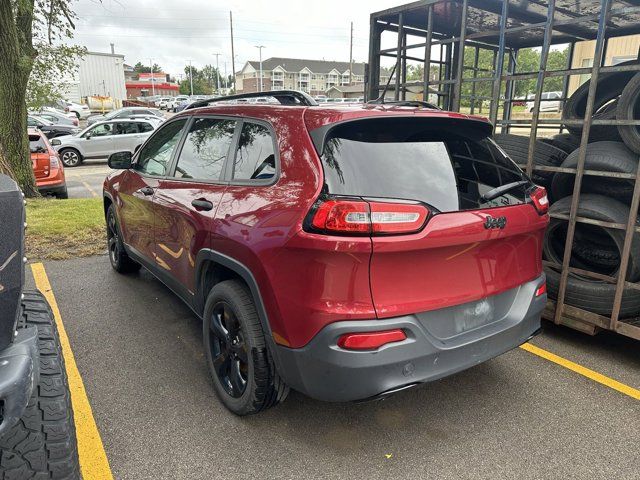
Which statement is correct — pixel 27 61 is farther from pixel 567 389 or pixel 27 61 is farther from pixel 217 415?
pixel 567 389

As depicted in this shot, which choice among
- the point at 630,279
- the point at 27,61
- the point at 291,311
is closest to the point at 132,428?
the point at 291,311

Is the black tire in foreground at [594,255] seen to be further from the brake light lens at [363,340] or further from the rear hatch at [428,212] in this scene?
the brake light lens at [363,340]

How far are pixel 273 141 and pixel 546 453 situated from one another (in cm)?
220

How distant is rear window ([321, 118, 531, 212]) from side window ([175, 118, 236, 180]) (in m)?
1.00

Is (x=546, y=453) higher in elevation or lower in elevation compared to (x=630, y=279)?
lower

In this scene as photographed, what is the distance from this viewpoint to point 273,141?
267 cm

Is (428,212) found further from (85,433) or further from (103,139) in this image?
(103,139)

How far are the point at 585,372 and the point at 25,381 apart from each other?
337 centimetres

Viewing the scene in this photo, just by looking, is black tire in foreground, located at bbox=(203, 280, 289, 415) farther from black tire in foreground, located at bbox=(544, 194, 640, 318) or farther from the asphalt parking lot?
black tire in foreground, located at bbox=(544, 194, 640, 318)

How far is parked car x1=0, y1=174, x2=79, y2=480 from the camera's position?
56.4 inches

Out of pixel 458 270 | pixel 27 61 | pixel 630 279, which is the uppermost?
pixel 27 61

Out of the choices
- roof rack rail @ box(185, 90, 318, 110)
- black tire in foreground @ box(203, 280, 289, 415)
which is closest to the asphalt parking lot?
black tire in foreground @ box(203, 280, 289, 415)

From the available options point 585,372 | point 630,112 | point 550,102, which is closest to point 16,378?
point 585,372

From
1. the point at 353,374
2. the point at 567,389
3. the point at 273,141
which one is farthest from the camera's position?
the point at 567,389
